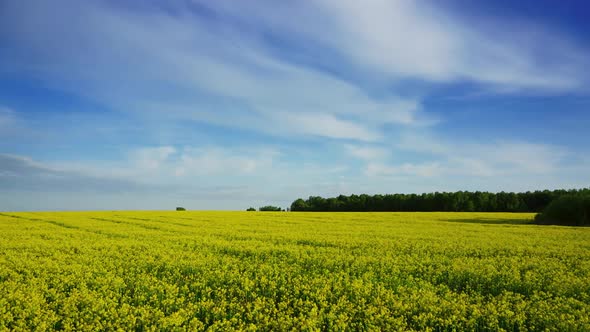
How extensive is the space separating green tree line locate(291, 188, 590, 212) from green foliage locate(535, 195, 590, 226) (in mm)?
39316

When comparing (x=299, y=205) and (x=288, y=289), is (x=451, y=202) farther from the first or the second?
(x=288, y=289)

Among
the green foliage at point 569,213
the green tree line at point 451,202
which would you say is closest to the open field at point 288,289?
the green foliage at point 569,213

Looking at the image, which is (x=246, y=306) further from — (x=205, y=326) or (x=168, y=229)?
(x=168, y=229)

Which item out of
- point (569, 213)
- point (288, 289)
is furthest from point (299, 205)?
point (288, 289)

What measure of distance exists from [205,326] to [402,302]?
13.8ft

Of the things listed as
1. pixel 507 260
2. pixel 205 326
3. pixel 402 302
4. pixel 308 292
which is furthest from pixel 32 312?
pixel 507 260

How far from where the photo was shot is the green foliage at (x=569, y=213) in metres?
40.2

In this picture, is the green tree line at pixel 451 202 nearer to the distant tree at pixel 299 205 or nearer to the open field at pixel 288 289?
the distant tree at pixel 299 205

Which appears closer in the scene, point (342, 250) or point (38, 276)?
point (38, 276)

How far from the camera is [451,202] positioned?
83000 millimetres

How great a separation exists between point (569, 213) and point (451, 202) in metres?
42.2

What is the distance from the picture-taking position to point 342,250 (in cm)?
1538

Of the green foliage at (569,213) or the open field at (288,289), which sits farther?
the green foliage at (569,213)

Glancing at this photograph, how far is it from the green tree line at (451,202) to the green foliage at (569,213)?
39.3m
